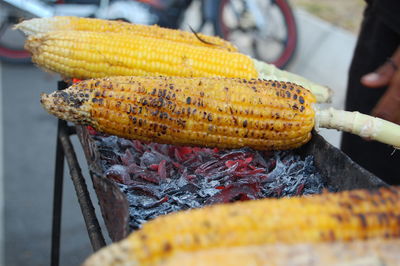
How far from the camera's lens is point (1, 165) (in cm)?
351

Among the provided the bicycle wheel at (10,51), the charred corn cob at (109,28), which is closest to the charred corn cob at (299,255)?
the charred corn cob at (109,28)

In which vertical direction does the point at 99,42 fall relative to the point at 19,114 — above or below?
above

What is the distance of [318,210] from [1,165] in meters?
3.18

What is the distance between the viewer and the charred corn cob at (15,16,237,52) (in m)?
1.92

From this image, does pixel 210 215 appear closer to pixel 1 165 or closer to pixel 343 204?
pixel 343 204

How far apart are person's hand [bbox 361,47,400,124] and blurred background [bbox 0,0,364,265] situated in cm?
192

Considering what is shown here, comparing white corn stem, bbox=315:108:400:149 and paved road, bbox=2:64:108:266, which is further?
paved road, bbox=2:64:108:266

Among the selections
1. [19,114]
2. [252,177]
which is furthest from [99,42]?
[19,114]

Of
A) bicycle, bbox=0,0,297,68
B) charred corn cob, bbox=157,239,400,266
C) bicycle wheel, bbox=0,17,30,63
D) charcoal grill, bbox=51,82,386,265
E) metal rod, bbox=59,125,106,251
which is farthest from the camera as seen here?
bicycle wheel, bbox=0,17,30,63

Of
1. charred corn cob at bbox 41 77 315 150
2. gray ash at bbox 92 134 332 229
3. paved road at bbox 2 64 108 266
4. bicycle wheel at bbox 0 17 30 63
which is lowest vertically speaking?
paved road at bbox 2 64 108 266

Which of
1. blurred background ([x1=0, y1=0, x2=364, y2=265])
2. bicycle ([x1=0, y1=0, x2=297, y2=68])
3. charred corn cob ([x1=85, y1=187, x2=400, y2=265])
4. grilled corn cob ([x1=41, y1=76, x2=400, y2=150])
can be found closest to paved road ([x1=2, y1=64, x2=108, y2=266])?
blurred background ([x1=0, y1=0, x2=364, y2=265])

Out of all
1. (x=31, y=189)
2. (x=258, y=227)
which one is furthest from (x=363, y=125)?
(x=31, y=189)

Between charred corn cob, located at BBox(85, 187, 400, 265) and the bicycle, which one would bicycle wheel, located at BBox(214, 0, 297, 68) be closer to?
the bicycle

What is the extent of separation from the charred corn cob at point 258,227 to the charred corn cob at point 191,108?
1.76 ft
